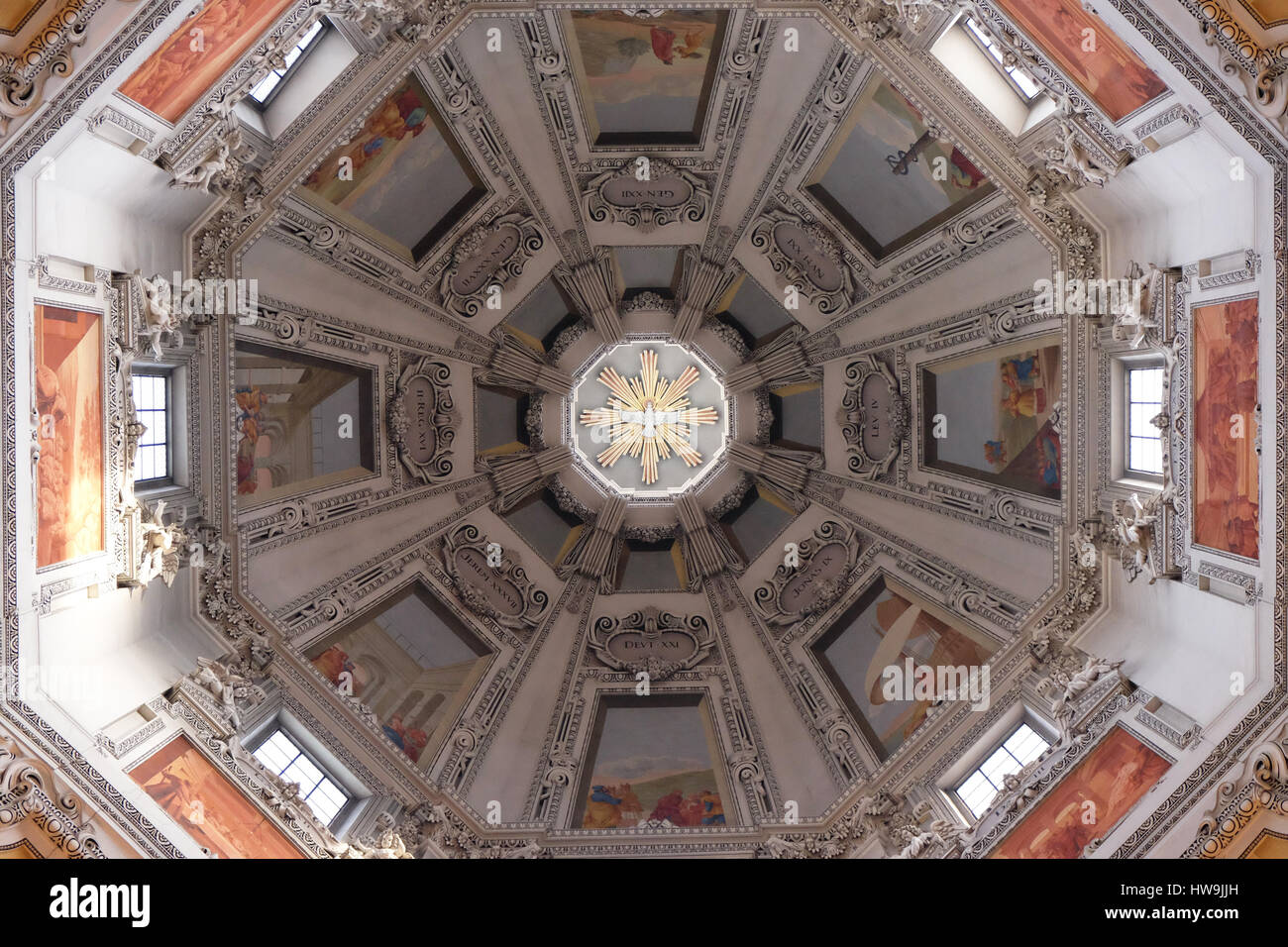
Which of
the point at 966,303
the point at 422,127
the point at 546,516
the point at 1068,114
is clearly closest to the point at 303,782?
the point at 546,516

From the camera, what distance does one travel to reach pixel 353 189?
15375mm

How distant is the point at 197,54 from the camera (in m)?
11.4

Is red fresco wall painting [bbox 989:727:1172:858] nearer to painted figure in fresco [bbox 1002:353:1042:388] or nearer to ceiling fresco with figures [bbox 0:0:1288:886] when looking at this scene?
ceiling fresco with figures [bbox 0:0:1288:886]

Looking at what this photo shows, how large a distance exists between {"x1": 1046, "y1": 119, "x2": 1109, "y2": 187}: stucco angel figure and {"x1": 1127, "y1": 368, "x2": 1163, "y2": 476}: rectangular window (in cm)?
274

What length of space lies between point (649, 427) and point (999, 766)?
9.44 metres

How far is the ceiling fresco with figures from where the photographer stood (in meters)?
10.9

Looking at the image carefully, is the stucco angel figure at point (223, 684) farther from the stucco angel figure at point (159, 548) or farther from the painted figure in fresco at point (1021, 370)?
the painted figure in fresco at point (1021, 370)

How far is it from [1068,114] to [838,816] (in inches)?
430

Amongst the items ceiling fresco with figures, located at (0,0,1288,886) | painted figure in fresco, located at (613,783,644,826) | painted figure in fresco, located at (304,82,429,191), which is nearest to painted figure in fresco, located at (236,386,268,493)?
ceiling fresco with figures, located at (0,0,1288,886)

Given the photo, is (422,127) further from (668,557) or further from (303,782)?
(303,782)

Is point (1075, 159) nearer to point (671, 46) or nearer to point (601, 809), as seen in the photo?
point (671, 46)

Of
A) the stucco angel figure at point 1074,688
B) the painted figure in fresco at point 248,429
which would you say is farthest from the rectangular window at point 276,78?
the stucco angel figure at point 1074,688

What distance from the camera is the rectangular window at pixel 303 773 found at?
568 inches
